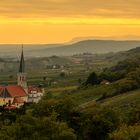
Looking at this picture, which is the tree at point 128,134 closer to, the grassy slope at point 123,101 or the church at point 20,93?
the grassy slope at point 123,101

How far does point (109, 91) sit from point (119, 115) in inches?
2144

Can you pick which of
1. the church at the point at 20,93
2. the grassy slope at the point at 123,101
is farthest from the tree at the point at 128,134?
the church at the point at 20,93

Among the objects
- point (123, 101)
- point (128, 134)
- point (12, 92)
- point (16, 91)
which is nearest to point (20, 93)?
point (16, 91)

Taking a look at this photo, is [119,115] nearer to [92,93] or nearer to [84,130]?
[84,130]

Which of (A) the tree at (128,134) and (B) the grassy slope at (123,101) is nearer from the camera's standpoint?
(A) the tree at (128,134)

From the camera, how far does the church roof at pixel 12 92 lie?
14138 centimetres

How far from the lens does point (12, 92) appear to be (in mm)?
141875

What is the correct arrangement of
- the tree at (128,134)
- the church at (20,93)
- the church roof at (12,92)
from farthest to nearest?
the church roof at (12,92) < the church at (20,93) < the tree at (128,134)

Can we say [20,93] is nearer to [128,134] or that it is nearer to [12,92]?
[12,92]

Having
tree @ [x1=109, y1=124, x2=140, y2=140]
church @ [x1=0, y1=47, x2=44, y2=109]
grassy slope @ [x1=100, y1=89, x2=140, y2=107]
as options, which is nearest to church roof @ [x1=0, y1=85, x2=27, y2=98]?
church @ [x1=0, y1=47, x2=44, y2=109]

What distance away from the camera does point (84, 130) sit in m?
64.1

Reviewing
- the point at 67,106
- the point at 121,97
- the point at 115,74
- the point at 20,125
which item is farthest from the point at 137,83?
the point at 20,125

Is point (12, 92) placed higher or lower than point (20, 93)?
higher

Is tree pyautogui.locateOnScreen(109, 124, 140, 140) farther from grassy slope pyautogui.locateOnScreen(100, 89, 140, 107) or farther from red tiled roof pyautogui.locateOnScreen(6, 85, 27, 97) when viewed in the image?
red tiled roof pyautogui.locateOnScreen(6, 85, 27, 97)
